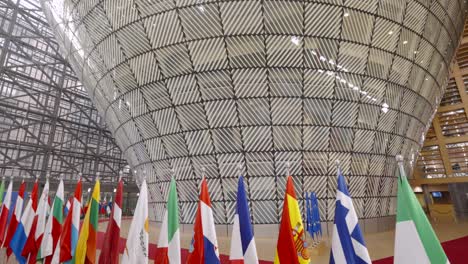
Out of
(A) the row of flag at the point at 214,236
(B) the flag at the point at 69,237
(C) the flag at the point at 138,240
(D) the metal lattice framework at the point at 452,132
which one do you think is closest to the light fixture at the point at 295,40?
(A) the row of flag at the point at 214,236

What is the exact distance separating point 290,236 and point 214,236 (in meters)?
1.23

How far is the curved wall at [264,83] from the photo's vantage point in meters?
17.7

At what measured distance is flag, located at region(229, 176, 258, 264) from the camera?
4.61 m

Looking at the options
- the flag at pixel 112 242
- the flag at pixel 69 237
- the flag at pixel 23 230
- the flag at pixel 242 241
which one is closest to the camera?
the flag at pixel 242 241

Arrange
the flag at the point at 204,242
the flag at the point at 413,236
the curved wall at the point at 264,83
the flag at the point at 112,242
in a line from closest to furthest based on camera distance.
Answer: the flag at the point at 413,236, the flag at the point at 204,242, the flag at the point at 112,242, the curved wall at the point at 264,83

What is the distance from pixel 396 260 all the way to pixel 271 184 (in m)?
15.7

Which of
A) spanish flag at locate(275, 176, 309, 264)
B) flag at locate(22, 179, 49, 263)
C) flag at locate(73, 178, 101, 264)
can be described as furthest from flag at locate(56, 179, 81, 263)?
spanish flag at locate(275, 176, 309, 264)

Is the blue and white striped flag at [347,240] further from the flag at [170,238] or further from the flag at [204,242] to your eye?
the flag at [170,238]

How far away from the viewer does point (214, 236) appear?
4.86 metres

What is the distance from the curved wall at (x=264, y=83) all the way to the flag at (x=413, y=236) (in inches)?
601

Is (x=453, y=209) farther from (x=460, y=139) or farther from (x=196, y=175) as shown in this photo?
(x=196, y=175)

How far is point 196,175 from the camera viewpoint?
20.1 m

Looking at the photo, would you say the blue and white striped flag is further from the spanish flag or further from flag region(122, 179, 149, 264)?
flag region(122, 179, 149, 264)

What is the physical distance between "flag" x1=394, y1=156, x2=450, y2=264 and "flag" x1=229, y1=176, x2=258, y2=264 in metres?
1.99
